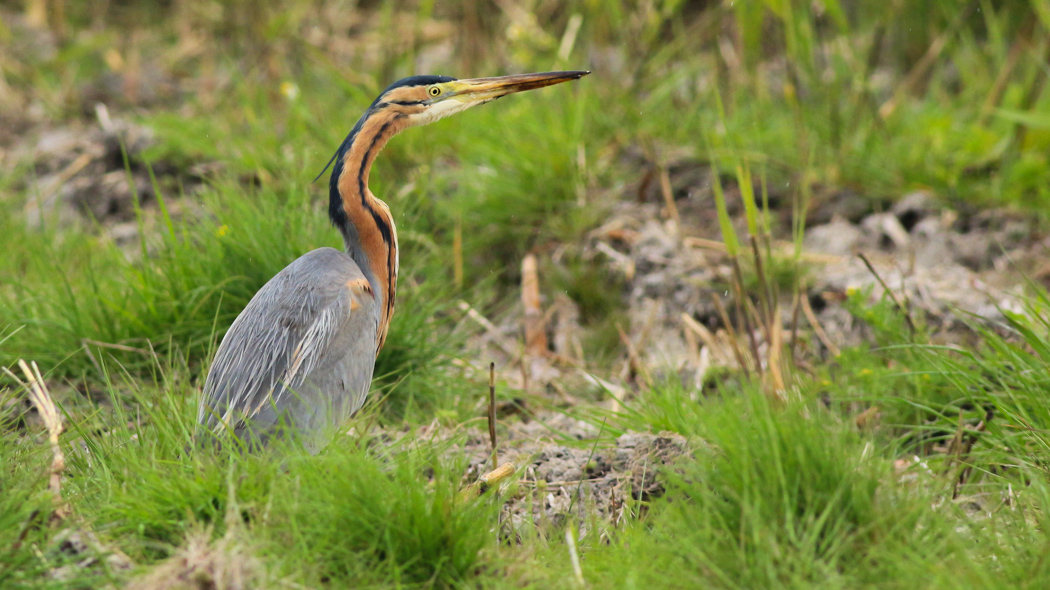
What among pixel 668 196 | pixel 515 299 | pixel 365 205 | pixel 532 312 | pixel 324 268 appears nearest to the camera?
pixel 324 268

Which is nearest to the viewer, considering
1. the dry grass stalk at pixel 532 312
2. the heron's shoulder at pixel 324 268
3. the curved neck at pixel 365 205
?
the heron's shoulder at pixel 324 268

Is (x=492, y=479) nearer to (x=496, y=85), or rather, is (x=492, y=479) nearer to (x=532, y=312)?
(x=496, y=85)

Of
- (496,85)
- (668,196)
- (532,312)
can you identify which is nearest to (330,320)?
(496,85)

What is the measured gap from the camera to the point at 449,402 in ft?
12.3

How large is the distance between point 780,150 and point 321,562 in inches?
158

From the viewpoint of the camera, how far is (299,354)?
9.65ft

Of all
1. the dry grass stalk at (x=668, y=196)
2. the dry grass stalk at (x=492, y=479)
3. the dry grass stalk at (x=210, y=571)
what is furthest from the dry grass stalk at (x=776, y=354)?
the dry grass stalk at (x=210, y=571)

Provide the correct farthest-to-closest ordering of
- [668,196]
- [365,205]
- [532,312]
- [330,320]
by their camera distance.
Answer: [668,196] < [532,312] < [365,205] < [330,320]

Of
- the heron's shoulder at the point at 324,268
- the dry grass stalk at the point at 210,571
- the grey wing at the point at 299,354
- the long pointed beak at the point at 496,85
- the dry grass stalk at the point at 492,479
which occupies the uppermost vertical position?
the long pointed beak at the point at 496,85

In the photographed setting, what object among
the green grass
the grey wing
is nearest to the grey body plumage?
the grey wing

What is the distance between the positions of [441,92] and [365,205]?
1.73 feet

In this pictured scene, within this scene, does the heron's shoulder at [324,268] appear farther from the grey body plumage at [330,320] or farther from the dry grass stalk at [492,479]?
the dry grass stalk at [492,479]

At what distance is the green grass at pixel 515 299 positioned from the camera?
90.4 inches

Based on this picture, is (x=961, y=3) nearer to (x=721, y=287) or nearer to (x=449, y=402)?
(x=721, y=287)
